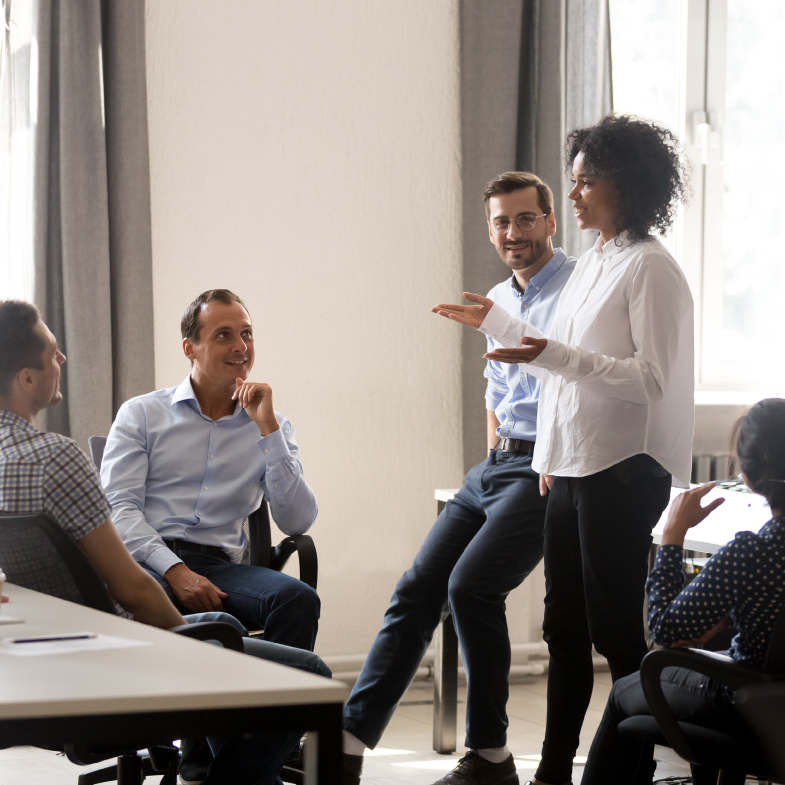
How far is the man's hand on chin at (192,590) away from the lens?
2.27 meters

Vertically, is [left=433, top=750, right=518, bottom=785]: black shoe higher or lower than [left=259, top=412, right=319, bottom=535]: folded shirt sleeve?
lower

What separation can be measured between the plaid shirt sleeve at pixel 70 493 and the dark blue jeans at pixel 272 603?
0.69 meters

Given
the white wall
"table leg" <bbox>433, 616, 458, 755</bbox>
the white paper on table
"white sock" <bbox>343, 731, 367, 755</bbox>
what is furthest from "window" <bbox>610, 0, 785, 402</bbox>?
the white paper on table

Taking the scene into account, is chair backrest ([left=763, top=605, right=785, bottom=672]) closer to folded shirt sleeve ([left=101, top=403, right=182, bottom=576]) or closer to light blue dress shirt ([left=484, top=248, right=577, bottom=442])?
light blue dress shirt ([left=484, top=248, right=577, bottom=442])

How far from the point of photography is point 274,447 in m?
2.49

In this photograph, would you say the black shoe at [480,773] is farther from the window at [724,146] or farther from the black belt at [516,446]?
the window at [724,146]

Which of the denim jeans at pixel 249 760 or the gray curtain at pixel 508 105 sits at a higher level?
the gray curtain at pixel 508 105

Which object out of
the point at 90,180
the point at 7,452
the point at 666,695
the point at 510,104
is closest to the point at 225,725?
the point at 7,452

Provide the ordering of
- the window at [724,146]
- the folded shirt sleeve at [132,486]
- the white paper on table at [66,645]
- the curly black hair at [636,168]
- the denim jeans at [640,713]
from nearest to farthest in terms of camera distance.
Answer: the white paper on table at [66,645] → the denim jeans at [640,713] → the curly black hair at [636,168] → the folded shirt sleeve at [132,486] → the window at [724,146]

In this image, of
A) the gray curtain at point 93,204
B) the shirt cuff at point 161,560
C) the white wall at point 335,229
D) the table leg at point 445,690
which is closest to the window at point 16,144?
the gray curtain at point 93,204

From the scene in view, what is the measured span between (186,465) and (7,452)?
2.93 ft

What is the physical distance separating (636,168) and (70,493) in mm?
1280

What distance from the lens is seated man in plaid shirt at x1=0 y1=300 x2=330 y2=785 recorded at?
1628mm

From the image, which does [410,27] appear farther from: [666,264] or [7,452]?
[7,452]
